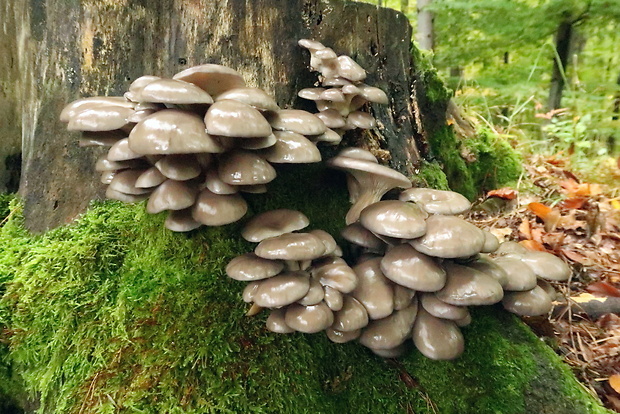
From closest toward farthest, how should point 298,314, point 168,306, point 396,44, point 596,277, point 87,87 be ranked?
point 298,314
point 168,306
point 87,87
point 396,44
point 596,277

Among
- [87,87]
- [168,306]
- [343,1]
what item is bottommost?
[168,306]

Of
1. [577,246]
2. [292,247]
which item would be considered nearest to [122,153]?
[292,247]

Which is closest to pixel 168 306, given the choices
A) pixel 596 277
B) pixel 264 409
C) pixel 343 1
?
pixel 264 409

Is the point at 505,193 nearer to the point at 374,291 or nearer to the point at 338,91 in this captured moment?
the point at 338,91

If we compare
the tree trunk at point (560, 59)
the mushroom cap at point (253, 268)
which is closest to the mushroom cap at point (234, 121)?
the mushroom cap at point (253, 268)

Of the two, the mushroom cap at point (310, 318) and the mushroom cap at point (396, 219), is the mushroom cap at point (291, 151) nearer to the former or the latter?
the mushroom cap at point (396, 219)

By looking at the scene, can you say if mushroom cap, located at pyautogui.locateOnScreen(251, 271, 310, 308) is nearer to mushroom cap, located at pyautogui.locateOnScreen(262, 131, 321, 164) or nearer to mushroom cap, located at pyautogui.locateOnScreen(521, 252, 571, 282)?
mushroom cap, located at pyautogui.locateOnScreen(262, 131, 321, 164)

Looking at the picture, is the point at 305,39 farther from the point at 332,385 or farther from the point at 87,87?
the point at 332,385
